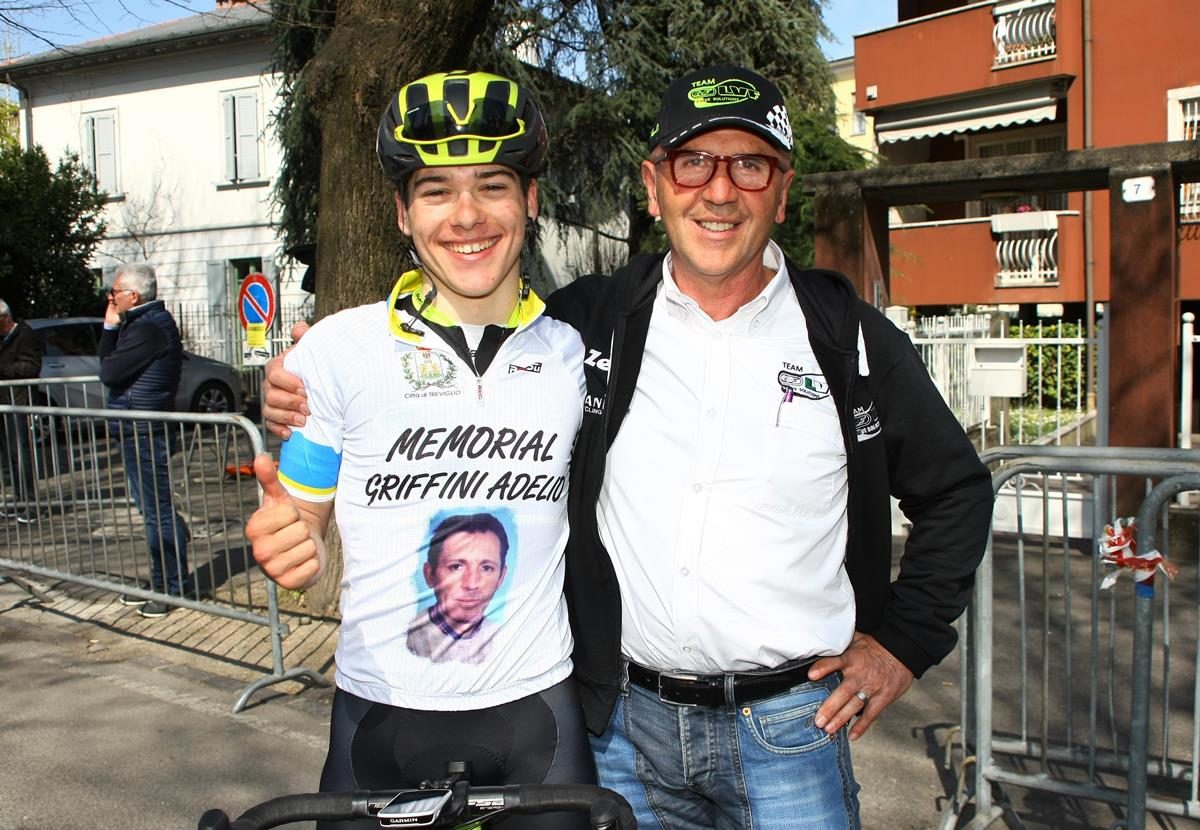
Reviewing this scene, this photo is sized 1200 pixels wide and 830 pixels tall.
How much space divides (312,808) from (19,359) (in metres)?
10.2

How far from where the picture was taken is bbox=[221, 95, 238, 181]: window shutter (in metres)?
24.7

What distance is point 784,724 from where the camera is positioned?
217cm

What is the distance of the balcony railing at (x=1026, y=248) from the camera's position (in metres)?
17.0

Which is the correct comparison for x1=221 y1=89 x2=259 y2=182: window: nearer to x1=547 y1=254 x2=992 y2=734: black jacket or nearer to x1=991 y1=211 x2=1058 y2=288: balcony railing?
x1=991 y1=211 x2=1058 y2=288: balcony railing

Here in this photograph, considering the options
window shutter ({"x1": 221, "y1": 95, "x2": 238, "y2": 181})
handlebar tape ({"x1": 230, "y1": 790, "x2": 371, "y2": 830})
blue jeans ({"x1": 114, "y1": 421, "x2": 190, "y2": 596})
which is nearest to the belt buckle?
handlebar tape ({"x1": 230, "y1": 790, "x2": 371, "y2": 830})

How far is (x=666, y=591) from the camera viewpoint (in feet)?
7.09

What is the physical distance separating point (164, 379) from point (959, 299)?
49.0 ft

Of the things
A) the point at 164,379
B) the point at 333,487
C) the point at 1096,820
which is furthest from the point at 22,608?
the point at 1096,820

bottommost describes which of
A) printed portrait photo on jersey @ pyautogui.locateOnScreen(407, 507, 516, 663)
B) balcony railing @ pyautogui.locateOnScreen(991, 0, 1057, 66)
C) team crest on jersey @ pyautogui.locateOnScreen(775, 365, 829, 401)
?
printed portrait photo on jersey @ pyautogui.locateOnScreen(407, 507, 516, 663)

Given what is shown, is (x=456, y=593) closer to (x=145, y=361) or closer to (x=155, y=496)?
(x=155, y=496)

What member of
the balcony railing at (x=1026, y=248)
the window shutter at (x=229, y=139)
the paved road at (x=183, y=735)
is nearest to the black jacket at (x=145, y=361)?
the paved road at (x=183, y=735)

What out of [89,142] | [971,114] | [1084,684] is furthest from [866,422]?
[89,142]

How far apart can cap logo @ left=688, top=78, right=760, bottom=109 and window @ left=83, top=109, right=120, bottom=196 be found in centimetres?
2781

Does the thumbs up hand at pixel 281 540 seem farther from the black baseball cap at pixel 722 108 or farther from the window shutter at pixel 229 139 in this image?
the window shutter at pixel 229 139
